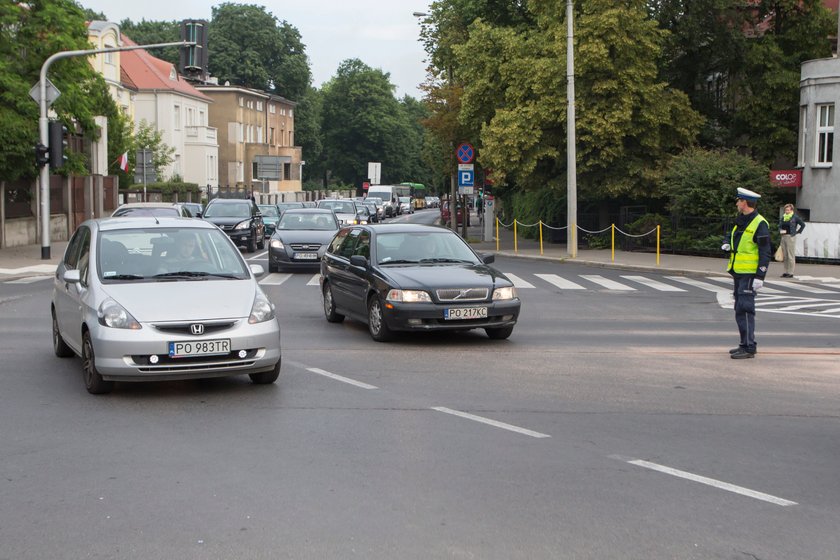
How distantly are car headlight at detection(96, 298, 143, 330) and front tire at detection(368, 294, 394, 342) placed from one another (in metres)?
4.37

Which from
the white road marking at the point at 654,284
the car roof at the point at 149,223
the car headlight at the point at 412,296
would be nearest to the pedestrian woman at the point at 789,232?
the white road marking at the point at 654,284

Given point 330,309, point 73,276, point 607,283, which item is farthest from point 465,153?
point 73,276

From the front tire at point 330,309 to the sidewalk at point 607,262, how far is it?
36.7ft

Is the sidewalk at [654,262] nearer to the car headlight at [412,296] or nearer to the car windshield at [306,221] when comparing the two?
the car windshield at [306,221]

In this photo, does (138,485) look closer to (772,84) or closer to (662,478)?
(662,478)

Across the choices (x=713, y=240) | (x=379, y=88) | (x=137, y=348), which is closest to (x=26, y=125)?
(x=713, y=240)

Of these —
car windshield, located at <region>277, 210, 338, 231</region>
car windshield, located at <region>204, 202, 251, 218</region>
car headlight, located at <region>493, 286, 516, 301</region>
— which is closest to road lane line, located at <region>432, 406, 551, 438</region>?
car headlight, located at <region>493, 286, 516, 301</region>

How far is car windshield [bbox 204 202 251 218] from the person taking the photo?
115 feet

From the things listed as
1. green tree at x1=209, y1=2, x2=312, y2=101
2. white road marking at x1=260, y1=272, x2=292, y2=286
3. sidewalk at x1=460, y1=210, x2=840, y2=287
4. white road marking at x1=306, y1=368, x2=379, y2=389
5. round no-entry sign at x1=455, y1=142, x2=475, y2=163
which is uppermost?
green tree at x1=209, y1=2, x2=312, y2=101

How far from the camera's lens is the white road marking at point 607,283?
22597 mm

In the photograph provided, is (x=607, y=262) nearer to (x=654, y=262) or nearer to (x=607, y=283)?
(x=654, y=262)

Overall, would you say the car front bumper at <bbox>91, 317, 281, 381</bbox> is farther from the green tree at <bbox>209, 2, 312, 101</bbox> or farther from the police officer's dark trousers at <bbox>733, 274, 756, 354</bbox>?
the green tree at <bbox>209, 2, 312, 101</bbox>

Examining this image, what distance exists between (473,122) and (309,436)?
111 feet

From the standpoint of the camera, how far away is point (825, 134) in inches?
1336
